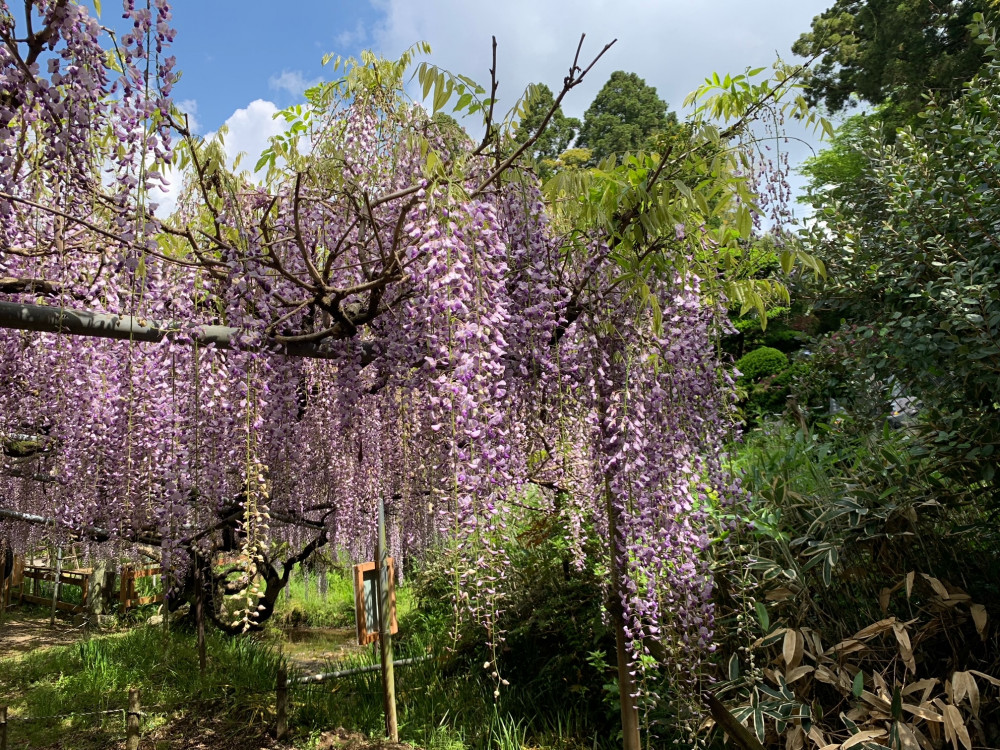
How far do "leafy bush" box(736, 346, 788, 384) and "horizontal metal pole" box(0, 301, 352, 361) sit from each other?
9302 mm

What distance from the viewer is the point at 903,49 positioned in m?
13.4

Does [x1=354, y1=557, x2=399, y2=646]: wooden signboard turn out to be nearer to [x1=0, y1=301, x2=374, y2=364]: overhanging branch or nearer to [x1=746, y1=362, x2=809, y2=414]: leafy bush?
[x1=0, y1=301, x2=374, y2=364]: overhanging branch

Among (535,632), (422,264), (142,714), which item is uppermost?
(422,264)

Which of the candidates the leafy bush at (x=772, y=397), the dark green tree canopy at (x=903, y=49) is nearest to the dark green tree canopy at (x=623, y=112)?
the dark green tree canopy at (x=903, y=49)

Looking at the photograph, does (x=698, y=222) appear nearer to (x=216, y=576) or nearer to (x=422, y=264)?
(x=422, y=264)

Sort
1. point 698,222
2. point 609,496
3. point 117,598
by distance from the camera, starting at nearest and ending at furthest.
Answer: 1. point 698,222
2. point 609,496
3. point 117,598

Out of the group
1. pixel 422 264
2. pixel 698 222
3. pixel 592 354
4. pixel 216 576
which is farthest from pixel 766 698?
pixel 216 576

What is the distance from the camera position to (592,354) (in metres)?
2.67

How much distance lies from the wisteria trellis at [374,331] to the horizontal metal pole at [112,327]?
0.22 feet

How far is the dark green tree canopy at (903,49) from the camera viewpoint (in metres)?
12.5

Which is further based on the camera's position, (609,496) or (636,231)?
(609,496)

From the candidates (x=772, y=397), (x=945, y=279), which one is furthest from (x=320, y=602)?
(x=945, y=279)

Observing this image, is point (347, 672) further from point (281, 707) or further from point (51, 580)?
point (51, 580)

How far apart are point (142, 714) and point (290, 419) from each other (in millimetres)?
3405
